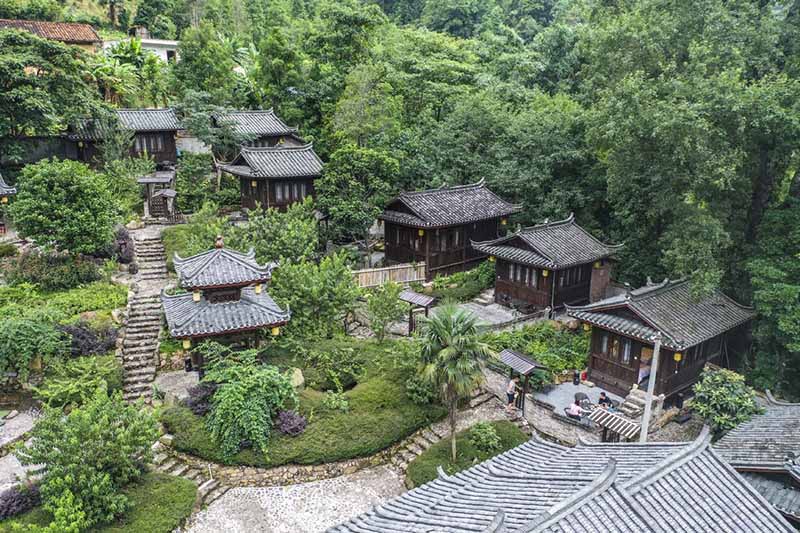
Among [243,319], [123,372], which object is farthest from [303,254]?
[123,372]

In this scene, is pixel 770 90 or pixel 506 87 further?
pixel 506 87

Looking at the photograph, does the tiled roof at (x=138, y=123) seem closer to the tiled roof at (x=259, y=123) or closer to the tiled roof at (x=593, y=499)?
the tiled roof at (x=259, y=123)

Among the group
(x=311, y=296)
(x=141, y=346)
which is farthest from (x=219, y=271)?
(x=141, y=346)

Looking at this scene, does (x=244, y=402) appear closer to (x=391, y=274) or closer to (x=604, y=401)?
(x=604, y=401)

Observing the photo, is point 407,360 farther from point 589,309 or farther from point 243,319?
point 589,309

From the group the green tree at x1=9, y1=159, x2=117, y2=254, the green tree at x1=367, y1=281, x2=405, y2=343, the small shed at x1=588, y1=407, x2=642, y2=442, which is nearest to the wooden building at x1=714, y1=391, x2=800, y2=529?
the small shed at x1=588, y1=407, x2=642, y2=442

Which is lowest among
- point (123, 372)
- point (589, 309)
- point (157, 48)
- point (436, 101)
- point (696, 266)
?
point (123, 372)

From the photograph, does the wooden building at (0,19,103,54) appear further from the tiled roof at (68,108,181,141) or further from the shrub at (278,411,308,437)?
the shrub at (278,411,308,437)
